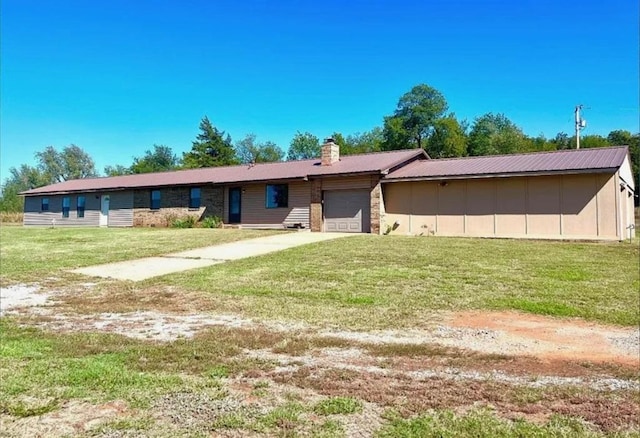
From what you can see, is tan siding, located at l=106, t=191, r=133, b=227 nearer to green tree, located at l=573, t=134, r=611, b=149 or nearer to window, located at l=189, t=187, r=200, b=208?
window, located at l=189, t=187, r=200, b=208

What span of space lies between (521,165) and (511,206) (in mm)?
1625

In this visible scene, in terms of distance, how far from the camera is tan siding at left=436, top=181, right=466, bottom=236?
17.8 metres

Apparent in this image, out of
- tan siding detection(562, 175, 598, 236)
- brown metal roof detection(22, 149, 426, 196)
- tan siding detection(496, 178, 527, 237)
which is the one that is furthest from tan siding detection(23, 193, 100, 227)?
tan siding detection(562, 175, 598, 236)

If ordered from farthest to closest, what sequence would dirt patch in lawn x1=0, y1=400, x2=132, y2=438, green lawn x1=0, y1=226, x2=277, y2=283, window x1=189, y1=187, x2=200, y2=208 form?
window x1=189, y1=187, x2=200, y2=208, green lawn x1=0, y1=226, x2=277, y2=283, dirt patch in lawn x1=0, y1=400, x2=132, y2=438

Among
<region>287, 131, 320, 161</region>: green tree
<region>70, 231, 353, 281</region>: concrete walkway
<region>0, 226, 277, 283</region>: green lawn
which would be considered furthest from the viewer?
<region>287, 131, 320, 161</region>: green tree

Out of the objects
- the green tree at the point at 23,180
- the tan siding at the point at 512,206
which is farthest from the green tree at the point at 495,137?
the green tree at the point at 23,180

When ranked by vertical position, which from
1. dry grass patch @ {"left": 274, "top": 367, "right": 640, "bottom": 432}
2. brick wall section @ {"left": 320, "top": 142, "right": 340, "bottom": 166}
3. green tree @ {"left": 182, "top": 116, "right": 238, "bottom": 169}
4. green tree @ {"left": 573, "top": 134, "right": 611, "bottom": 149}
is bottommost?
dry grass patch @ {"left": 274, "top": 367, "right": 640, "bottom": 432}

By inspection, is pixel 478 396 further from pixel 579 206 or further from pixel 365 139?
pixel 365 139

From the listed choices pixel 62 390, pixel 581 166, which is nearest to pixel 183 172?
pixel 581 166

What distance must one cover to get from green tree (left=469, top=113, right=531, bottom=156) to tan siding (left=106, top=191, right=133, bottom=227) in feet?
119

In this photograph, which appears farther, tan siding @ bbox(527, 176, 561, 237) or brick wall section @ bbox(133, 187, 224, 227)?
brick wall section @ bbox(133, 187, 224, 227)

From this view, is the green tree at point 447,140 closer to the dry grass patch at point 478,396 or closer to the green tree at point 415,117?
the green tree at point 415,117

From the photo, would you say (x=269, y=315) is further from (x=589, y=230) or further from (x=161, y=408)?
(x=589, y=230)

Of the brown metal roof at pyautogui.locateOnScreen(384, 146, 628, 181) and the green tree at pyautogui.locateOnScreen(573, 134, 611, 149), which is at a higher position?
the green tree at pyautogui.locateOnScreen(573, 134, 611, 149)
